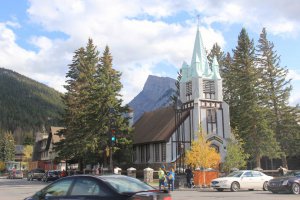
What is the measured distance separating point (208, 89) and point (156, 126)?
8986 mm

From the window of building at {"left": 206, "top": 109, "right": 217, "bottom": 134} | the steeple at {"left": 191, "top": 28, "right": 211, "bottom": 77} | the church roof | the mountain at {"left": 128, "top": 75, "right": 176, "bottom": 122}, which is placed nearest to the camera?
the window of building at {"left": 206, "top": 109, "right": 217, "bottom": 134}

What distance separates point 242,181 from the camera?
25.3 m

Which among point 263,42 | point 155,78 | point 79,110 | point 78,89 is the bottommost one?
point 79,110

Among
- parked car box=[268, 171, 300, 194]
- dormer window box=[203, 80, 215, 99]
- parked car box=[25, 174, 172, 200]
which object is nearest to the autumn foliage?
dormer window box=[203, 80, 215, 99]

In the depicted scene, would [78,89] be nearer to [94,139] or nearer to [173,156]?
[94,139]

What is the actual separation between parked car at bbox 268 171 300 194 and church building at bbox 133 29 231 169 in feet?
75.5

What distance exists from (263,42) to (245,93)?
437 inches

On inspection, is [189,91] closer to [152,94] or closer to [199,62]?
[199,62]

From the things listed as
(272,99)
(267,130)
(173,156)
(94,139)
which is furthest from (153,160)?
(272,99)

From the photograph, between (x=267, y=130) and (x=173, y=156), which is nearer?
(x=173, y=156)

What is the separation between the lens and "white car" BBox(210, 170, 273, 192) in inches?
987

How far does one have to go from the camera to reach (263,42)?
60031 mm

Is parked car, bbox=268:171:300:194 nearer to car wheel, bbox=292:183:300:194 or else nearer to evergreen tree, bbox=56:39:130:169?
car wheel, bbox=292:183:300:194

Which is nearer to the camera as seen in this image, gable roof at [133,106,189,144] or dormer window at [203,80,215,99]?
gable roof at [133,106,189,144]
